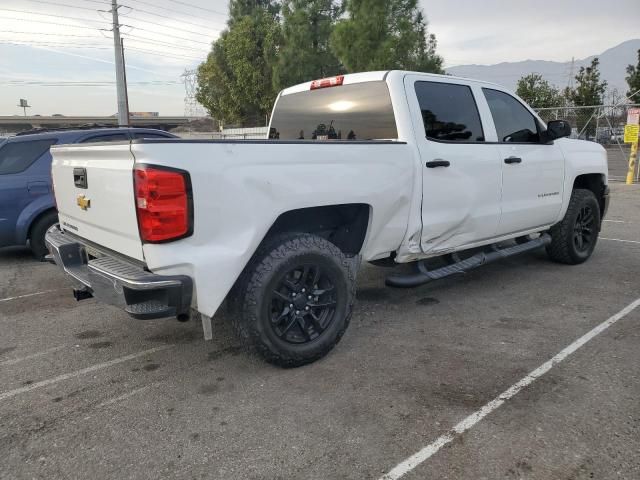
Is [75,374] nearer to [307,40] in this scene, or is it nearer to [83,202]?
[83,202]

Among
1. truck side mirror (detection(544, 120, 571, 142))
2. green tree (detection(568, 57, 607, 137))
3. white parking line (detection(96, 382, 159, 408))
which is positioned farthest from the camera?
green tree (detection(568, 57, 607, 137))

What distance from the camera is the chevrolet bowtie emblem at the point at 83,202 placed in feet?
11.1

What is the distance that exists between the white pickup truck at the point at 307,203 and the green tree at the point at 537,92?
28.2 meters

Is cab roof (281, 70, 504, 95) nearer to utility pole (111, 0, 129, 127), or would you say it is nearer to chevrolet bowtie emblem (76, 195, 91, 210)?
chevrolet bowtie emblem (76, 195, 91, 210)

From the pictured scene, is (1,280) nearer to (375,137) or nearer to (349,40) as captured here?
(375,137)

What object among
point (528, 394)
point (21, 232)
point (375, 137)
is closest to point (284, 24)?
point (21, 232)

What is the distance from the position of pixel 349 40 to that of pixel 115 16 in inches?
492

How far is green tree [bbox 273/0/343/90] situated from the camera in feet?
89.7

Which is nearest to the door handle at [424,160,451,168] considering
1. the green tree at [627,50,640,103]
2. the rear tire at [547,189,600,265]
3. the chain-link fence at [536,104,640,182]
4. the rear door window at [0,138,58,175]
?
the rear tire at [547,189,600,265]

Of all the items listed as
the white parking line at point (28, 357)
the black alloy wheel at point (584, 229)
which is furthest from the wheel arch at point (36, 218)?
the black alloy wheel at point (584, 229)

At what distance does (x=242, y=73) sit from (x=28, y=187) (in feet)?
98.4

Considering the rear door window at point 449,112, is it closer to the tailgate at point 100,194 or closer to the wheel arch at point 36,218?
the tailgate at point 100,194

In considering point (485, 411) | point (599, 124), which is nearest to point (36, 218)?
point (485, 411)

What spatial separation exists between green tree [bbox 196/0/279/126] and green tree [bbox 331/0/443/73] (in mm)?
11157
